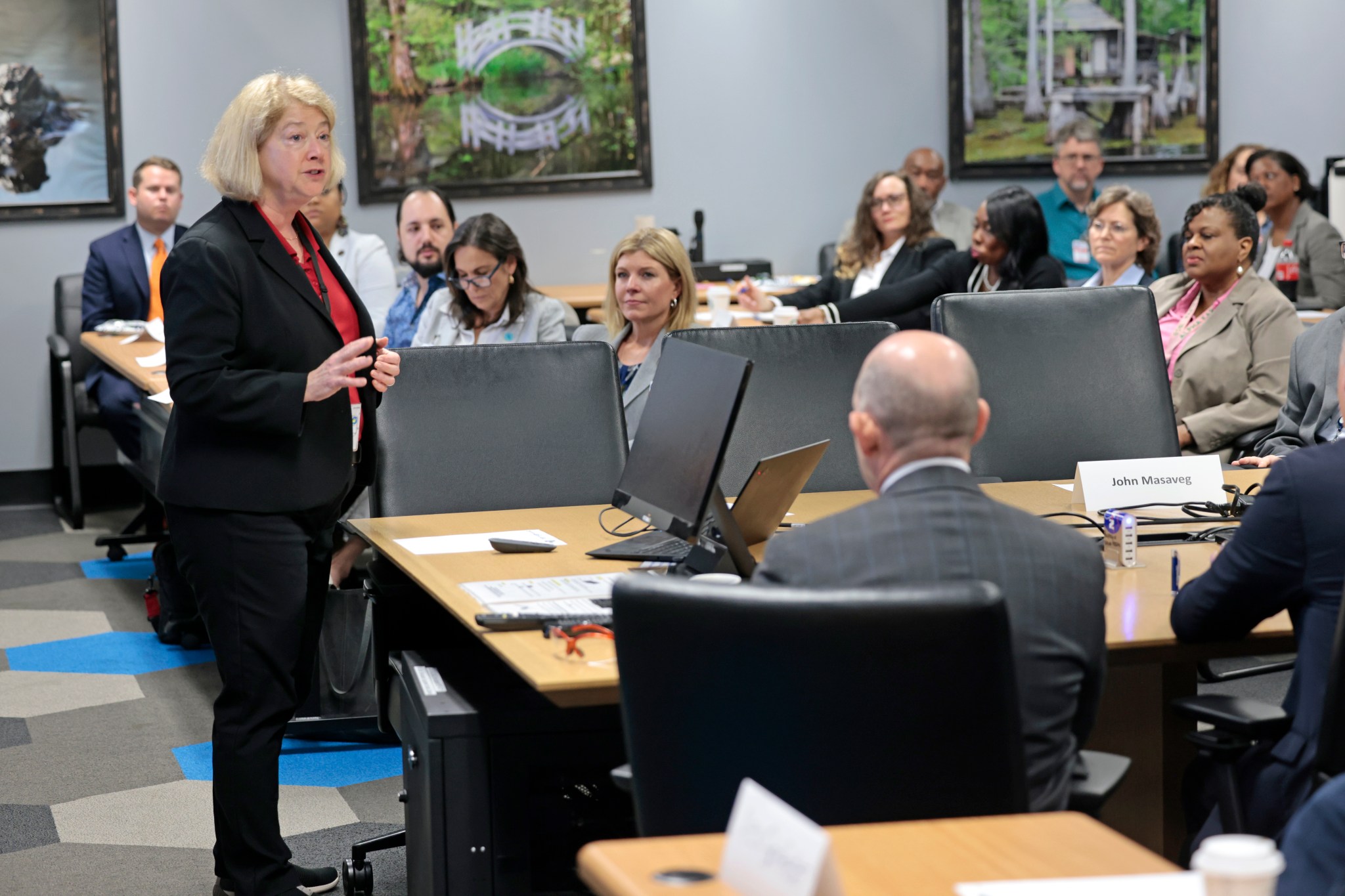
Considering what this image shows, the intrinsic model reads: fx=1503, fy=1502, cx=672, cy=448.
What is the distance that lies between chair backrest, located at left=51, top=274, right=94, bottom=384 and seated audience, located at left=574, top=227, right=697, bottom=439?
381 centimetres

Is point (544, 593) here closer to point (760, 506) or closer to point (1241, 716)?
point (760, 506)

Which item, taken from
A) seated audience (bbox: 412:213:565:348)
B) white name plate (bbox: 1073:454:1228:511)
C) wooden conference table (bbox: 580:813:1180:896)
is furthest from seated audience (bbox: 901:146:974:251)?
wooden conference table (bbox: 580:813:1180:896)

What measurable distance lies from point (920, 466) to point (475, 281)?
9.13 feet

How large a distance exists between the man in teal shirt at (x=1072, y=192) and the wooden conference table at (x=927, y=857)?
19.9ft

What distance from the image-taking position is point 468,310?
4.38 meters

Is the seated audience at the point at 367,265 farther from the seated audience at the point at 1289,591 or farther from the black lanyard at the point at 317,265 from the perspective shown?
the seated audience at the point at 1289,591

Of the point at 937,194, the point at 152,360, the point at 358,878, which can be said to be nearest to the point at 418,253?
the point at 152,360

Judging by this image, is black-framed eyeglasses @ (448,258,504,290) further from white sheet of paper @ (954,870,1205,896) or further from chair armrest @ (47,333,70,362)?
white sheet of paper @ (954,870,1205,896)

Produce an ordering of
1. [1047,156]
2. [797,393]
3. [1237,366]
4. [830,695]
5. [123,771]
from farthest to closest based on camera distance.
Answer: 1. [1047,156]
2. [1237,366]
3. [123,771]
4. [797,393]
5. [830,695]

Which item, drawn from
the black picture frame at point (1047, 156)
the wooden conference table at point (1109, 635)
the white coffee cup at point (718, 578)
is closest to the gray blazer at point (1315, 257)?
the black picture frame at point (1047, 156)

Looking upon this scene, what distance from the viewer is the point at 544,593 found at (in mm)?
2357

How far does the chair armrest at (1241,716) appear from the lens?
6.45 ft

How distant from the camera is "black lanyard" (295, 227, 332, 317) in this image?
2721 mm

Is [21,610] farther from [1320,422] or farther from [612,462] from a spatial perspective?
[1320,422]
